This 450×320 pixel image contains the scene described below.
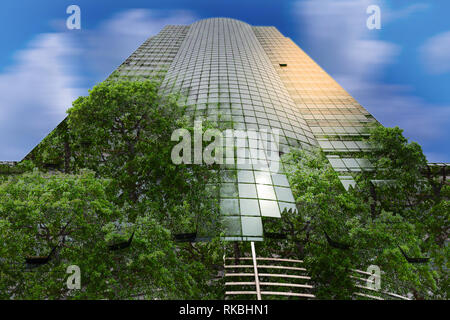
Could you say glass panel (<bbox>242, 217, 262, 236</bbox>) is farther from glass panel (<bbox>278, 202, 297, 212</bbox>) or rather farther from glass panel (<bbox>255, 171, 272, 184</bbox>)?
glass panel (<bbox>255, 171, 272, 184</bbox>)

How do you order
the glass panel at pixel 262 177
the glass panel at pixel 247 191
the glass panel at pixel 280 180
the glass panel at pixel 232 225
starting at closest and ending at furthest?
the glass panel at pixel 232 225
the glass panel at pixel 247 191
the glass panel at pixel 262 177
the glass panel at pixel 280 180

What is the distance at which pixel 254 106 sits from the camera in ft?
109

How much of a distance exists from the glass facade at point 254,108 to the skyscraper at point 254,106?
0.08 m

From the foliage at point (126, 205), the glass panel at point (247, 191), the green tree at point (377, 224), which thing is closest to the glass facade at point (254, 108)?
the glass panel at point (247, 191)

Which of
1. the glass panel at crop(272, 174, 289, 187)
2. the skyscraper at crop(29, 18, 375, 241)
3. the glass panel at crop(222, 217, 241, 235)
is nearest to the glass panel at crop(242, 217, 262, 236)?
the skyscraper at crop(29, 18, 375, 241)

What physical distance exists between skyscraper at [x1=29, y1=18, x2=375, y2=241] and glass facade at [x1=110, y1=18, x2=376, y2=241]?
0.08m

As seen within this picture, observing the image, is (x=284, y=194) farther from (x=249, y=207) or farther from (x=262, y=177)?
(x=249, y=207)

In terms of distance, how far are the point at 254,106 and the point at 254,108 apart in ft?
1.79

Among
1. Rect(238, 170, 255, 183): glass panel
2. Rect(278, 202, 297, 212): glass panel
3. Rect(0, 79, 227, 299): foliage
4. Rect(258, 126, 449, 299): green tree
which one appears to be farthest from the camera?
Rect(238, 170, 255, 183): glass panel

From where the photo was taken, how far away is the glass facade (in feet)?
72.1

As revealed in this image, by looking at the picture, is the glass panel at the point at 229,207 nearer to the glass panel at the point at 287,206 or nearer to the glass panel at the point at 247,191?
the glass panel at the point at 247,191

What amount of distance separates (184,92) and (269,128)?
12751mm

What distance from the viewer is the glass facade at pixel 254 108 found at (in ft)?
72.1

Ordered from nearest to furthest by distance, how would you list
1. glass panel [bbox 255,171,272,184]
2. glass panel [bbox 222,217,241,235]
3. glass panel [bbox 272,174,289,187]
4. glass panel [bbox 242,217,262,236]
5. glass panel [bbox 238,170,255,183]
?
glass panel [bbox 222,217,241,235]
glass panel [bbox 242,217,262,236]
glass panel [bbox 238,170,255,183]
glass panel [bbox 255,171,272,184]
glass panel [bbox 272,174,289,187]
